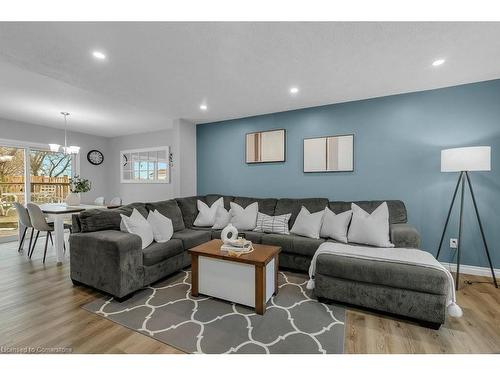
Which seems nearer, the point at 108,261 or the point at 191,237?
the point at 108,261

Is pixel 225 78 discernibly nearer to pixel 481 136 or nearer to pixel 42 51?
pixel 42 51

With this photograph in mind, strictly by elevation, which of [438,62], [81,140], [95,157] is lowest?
[95,157]

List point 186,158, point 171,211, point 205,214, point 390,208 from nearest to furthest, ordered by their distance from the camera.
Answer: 1. point 390,208
2. point 171,211
3. point 205,214
4. point 186,158

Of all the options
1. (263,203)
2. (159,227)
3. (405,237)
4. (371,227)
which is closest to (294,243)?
(371,227)

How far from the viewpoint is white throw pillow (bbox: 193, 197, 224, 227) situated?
143 inches

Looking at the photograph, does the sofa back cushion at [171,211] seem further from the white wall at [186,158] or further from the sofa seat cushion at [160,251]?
the white wall at [186,158]

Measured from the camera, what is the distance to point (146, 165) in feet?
18.4

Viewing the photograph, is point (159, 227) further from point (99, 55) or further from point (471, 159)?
point (471, 159)

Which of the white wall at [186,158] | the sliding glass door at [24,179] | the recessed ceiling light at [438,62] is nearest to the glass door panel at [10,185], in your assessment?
the sliding glass door at [24,179]

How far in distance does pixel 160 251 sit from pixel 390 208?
9.56 feet

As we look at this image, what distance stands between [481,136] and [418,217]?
47.9 inches

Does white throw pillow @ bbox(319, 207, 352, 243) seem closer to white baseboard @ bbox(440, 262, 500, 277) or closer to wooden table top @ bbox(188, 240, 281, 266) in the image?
wooden table top @ bbox(188, 240, 281, 266)

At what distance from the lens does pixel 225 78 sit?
262 centimetres
